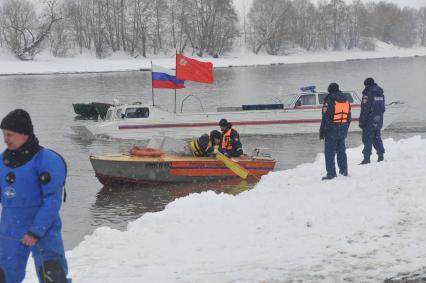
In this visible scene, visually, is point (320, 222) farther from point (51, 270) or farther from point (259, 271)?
point (51, 270)

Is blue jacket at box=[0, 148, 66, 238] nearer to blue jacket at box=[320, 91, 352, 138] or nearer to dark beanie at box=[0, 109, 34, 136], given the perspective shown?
dark beanie at box=[0, 109, 34, 136]

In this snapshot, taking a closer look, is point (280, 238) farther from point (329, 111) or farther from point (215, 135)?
point (215, 135)

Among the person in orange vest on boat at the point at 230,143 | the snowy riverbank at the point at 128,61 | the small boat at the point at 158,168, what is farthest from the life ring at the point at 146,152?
the snowy riverbank at the point at 128,61

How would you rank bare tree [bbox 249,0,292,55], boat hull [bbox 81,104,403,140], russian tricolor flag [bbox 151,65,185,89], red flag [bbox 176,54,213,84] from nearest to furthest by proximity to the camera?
red flag [bbox 176,54,213,84]
russian tricolor flag [bbox 151,65,185,89]
boat hull [bbox 81,104,403,140]
bare tree [bbox 249,0,292,55]

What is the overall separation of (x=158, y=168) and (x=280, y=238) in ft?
25.8

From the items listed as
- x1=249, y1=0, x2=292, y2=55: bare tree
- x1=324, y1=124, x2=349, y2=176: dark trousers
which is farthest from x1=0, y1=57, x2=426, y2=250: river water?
x1=249, y1=0, x2=292, y2=55: bare tree

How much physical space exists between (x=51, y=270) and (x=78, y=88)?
156 ft

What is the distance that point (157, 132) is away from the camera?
74.7 ft

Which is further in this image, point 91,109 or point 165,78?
point 91,109

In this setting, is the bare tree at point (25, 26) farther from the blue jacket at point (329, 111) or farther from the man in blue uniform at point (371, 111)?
the blue jacket at point (329, 111)

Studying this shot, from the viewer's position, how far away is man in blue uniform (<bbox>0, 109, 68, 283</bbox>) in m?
4.77

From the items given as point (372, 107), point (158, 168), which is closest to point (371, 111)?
point (372, 107)

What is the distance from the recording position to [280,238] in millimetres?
7293

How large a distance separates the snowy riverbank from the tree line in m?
2.25
